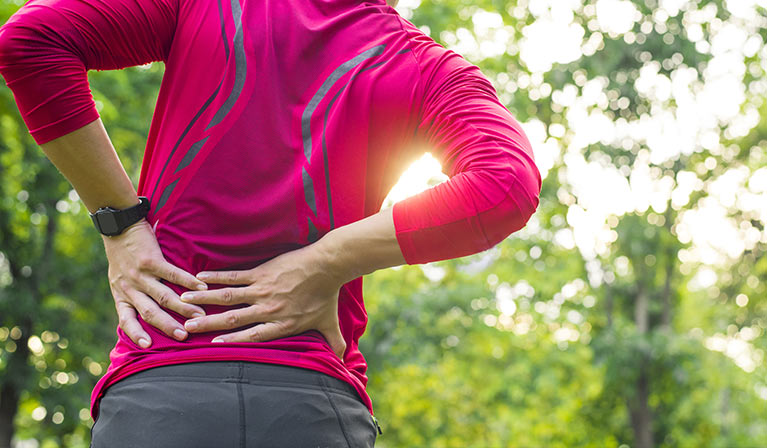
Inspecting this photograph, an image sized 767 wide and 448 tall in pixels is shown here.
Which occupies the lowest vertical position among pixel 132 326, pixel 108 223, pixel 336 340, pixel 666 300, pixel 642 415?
pixel 642 415

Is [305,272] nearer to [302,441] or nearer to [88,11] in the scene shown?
[302,441]

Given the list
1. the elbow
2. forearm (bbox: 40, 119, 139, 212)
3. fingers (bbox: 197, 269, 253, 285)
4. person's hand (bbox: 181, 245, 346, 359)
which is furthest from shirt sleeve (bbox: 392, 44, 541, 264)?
forearm (bbox: 40, 119, 139, 212)

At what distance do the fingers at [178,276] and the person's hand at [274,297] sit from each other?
0.5 inches

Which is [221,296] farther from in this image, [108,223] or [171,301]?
[108,223]

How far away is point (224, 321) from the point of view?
112 cm

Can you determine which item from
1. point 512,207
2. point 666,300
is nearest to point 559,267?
point 666,300

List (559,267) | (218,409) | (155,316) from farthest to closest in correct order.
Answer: (559,267) < (155,316) < (218,409)

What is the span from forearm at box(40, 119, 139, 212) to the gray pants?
31 centimetres

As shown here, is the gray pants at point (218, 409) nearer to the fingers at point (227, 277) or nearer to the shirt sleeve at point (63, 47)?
the fingers at point (227, 277)

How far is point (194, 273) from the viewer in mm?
1170

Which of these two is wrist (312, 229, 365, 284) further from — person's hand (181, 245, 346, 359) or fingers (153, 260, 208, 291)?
fingers (153, 260, 208, 291)

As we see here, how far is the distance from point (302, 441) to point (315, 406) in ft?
0.20

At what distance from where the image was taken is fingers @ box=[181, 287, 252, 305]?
113cm

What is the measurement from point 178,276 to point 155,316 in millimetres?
75
